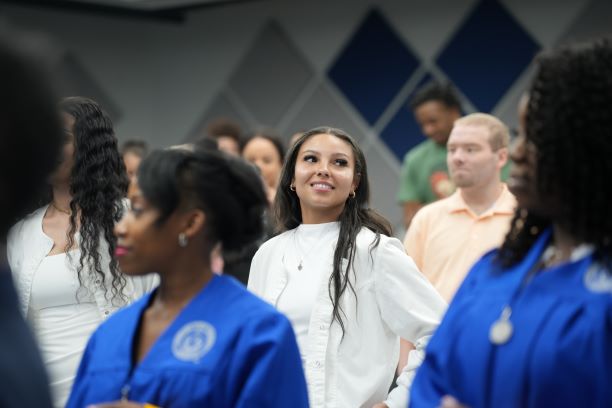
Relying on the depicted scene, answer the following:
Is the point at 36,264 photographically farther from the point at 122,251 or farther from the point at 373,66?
the point at 373,66

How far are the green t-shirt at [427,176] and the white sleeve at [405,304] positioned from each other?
3.13 metres

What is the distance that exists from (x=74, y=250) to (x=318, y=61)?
6.08 m

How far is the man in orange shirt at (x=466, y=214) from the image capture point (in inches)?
169

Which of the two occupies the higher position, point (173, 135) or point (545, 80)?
point (173, 135)

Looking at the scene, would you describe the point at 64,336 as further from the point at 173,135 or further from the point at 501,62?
the point at 173,135

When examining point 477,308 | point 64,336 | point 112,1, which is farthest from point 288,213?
Result: point 112,1

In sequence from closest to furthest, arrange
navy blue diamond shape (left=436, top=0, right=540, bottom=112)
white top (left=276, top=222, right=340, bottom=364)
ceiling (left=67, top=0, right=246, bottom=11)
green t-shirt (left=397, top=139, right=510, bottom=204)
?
white top (left=276, top=222, right=340, bottom=364)
green t-shirt (left=397, top=139, right=510, bottom=204)
navy blue diamond shape (left=436, top=0, right=540, bottom=112)
ceiling (left=67, top=0, right=246, bottom=11)

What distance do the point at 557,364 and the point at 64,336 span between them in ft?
5.64

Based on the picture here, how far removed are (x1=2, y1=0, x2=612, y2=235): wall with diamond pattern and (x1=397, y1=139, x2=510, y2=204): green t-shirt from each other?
1546mm

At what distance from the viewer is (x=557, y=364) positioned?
69.5 inches

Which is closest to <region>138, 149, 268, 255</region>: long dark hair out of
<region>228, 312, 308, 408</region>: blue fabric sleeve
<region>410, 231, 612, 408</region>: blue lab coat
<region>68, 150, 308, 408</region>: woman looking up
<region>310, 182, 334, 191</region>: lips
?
<region>68, 150, 308, 408</region>: woman looking up

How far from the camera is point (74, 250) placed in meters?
3.12

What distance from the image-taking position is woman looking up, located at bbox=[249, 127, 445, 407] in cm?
305

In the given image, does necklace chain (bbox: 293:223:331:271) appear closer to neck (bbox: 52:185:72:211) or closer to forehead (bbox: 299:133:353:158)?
forehead (bbox: 299:133:353:158)
